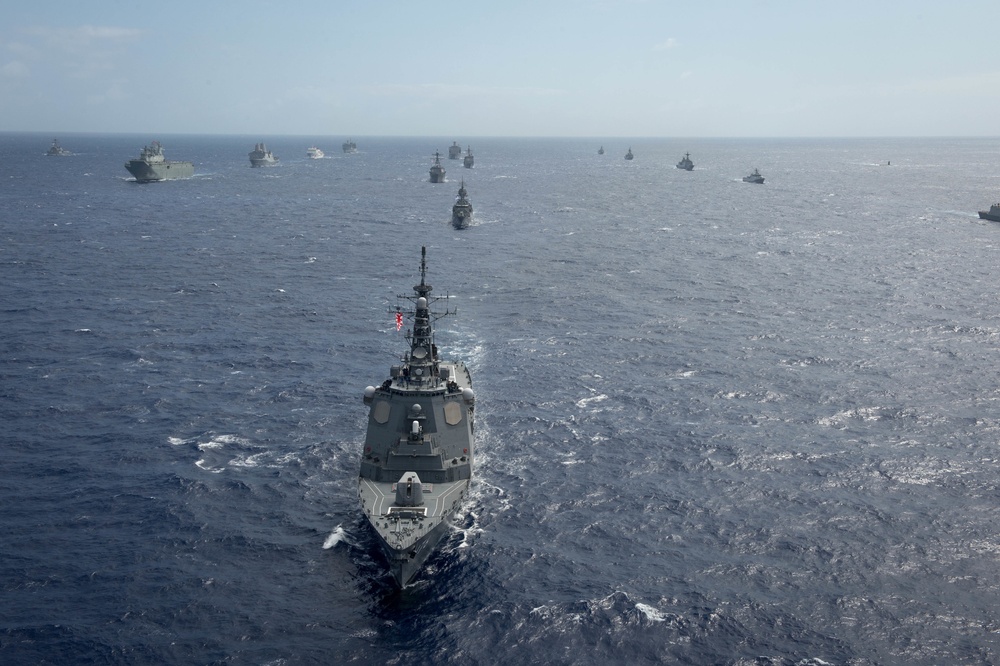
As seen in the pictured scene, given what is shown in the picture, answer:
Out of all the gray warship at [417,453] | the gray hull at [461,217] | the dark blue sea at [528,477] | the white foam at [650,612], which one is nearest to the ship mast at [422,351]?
the gray warship at [417,453]

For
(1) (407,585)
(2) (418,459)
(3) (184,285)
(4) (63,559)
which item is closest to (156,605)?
(4) (63,559)

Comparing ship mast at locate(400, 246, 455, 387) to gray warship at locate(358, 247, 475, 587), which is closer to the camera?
gray warship at locate(358, 247, 475, 587)

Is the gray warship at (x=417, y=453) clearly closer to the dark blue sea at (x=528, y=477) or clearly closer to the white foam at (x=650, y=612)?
the dark blue sea at (x=528, y=477)

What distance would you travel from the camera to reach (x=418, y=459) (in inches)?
2544

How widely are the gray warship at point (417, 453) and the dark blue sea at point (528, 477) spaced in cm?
289

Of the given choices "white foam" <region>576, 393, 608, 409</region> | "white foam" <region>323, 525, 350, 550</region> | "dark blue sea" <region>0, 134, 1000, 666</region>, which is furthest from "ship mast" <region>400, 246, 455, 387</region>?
"white foam" <region>576, 393, 608, 409</region>

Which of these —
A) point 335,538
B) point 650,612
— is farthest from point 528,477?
point 650,612

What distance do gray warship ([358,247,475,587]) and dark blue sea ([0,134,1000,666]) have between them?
114 inches

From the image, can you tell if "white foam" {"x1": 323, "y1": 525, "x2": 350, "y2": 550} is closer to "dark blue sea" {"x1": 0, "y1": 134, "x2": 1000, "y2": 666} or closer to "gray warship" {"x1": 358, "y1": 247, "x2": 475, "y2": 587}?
"dark blue sea" {"x1": 0, "y1": 134, "x2": 1000, "y2": 666}

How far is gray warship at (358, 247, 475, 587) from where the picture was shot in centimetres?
5745

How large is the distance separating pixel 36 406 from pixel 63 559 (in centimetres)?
3142

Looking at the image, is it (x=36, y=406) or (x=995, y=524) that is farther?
(x=36, y=406)

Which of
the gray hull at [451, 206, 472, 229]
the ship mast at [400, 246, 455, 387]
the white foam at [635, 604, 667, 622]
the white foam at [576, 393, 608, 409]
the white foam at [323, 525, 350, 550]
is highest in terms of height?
the gray hull at [451, 206, 472, 229]

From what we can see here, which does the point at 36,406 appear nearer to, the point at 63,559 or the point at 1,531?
the point at 1,531
